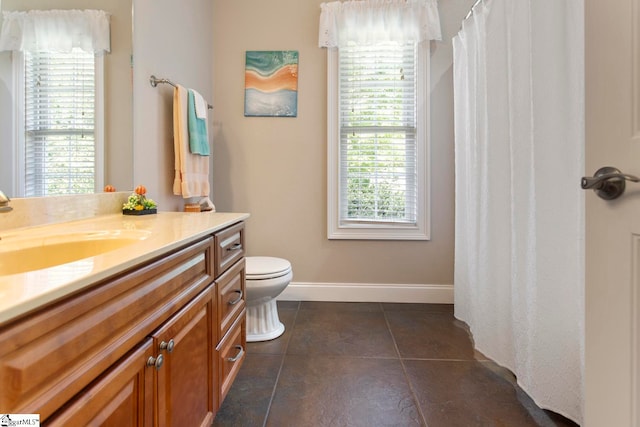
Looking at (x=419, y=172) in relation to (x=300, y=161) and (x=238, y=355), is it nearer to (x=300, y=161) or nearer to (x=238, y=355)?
(x=300, y=161)

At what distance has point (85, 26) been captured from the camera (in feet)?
3.80

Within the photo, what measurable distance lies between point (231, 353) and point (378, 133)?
187 centimetres

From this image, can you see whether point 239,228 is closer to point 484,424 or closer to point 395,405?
point 395,405

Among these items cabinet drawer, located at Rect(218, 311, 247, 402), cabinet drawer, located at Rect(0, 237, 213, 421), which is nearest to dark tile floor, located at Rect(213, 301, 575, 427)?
cabinet drawer, located at Rect(218, 311, 247, 402)

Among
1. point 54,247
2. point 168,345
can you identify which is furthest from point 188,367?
point 54,247

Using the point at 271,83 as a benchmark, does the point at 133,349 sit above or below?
below

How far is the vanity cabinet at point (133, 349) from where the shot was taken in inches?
15.7

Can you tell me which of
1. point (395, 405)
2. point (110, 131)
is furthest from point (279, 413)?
Result: point (110, 131)

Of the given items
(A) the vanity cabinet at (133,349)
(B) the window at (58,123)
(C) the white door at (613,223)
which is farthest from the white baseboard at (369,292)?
(C) the white door at (613,223)

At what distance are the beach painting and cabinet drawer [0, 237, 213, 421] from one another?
6.14ft

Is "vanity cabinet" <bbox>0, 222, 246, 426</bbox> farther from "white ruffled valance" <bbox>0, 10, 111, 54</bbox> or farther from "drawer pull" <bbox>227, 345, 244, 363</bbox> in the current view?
"white ruffled valance" <bbox>0, 10, 111, 54</bbox>

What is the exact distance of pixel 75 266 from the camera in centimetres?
52

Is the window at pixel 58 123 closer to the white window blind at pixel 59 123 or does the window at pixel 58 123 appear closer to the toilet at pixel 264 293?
the white window blind at pixel 59 123

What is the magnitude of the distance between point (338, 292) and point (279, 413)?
124 cm
